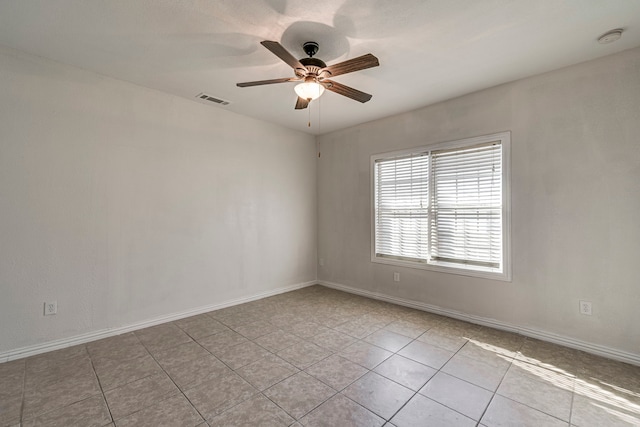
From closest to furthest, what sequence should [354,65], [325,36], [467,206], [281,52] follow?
[281,52] < [354,65] < [325,36] < [467,206]

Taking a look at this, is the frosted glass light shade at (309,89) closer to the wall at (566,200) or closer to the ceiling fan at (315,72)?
the ceiling fan at (315,72)

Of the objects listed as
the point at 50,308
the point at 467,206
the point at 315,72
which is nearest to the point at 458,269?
the point at 467,206

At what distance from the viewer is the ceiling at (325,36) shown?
2.05 metres

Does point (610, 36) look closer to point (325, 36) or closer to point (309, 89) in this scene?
point (325, 36)

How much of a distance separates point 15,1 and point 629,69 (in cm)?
501

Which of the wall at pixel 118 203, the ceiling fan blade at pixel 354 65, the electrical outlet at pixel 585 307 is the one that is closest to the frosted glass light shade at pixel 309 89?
the ceiling fan blade at pixel 354 65

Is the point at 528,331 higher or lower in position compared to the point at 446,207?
lower

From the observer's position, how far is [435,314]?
12.2ft

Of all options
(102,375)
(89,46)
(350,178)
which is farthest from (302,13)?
(102,375)

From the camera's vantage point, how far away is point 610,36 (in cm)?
232

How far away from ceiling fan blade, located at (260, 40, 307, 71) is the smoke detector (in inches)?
98.9

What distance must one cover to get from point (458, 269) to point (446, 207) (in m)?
0.81

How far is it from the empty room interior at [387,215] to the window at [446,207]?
1.1 inches

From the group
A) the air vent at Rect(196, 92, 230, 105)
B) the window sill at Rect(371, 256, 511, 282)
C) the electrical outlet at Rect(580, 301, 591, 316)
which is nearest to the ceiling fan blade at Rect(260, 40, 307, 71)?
the air vent at Rect(196, 92, 230, 105)
